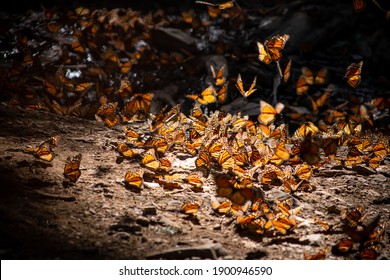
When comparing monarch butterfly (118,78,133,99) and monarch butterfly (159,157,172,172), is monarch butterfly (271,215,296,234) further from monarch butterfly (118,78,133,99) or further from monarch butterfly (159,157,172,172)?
monarch butterfly (118,78,133,99)

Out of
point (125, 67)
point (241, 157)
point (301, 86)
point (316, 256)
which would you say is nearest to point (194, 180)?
point (241, 157)

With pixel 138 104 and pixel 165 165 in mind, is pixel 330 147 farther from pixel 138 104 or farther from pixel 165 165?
→ pixel 138 104

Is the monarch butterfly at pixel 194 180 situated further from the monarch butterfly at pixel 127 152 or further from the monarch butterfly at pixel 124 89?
the monarch butterfly at pixel 124 89

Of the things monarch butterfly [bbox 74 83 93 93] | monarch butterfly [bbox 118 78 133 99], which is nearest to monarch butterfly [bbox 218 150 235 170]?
monarch butterfly [bbox 118 78 133 99]

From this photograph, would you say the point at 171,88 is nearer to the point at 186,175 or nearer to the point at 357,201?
the point at 186,175

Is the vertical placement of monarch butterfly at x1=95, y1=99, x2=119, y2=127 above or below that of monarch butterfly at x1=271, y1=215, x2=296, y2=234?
above
